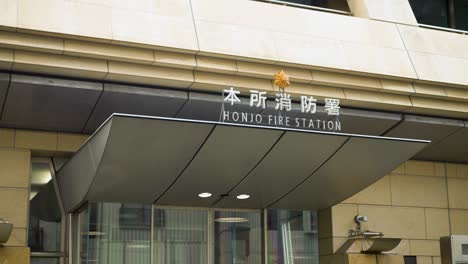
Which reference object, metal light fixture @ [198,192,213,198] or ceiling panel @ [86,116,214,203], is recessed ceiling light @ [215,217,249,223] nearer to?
metal light fixture @ [198,192,213,198]

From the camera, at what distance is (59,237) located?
1464cm

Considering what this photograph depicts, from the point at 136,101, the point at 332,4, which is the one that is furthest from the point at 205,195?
the point at 332,4

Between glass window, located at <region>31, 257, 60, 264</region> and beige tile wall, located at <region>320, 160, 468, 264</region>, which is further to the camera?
beige tile wall, located at <region>320, 160, 468, 264</region>

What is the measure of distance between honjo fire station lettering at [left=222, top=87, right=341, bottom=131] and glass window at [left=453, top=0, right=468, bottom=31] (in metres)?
6.22

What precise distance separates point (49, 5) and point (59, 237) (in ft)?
15.2

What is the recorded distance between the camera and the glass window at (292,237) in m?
16.0

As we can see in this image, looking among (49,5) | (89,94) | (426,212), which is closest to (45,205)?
(89,94)

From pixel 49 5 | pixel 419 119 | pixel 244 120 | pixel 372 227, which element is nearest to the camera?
pixel 49 5

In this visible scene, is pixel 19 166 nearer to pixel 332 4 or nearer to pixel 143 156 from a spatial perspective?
pixel 143 156

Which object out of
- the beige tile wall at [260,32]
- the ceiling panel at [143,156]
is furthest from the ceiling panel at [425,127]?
the ceiling panel at [143,156]

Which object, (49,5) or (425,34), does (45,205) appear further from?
(425,34)

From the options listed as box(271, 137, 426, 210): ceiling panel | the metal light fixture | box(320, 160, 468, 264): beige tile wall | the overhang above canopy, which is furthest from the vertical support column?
box(320, 160, 468, 264): beige tile wall

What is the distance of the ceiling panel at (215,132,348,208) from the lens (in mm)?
13000

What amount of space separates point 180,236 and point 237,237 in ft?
4.05
